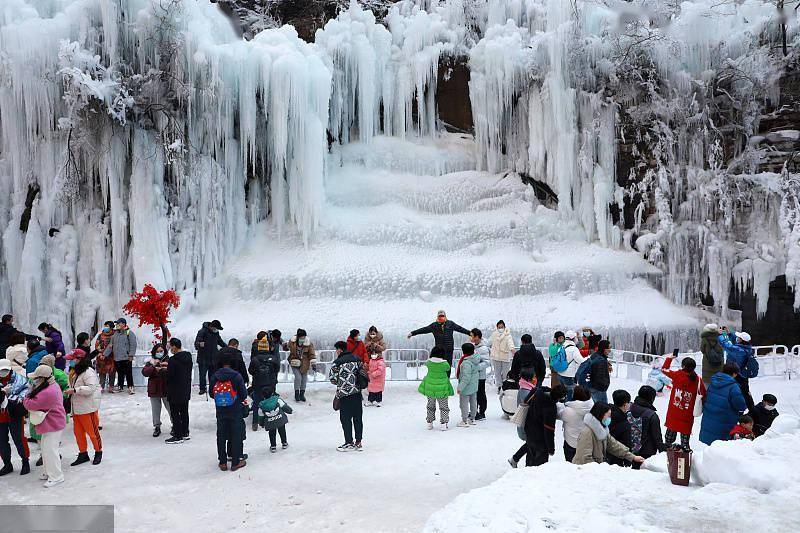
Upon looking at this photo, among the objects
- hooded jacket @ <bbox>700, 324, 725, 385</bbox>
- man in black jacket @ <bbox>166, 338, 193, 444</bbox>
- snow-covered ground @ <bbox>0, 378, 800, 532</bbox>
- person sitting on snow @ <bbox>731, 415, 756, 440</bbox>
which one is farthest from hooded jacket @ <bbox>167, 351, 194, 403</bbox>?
hooded jacket @ <bbox>700, 324, 725, 385</bbox>

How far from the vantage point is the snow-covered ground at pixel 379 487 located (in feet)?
14.1

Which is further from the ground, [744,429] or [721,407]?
[721,407]

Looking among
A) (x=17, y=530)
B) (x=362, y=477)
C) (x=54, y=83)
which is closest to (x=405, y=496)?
(x=362, y=477)

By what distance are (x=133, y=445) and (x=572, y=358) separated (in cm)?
672

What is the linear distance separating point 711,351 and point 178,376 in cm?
784

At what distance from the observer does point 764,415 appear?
665cm

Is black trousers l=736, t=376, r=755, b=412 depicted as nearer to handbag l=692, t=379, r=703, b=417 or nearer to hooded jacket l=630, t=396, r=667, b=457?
handbag l=692, t=379, r=703, b=417

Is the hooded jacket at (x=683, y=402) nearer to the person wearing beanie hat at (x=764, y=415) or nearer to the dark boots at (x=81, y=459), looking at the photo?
the person wearing beanie hat at (x=764, y=415)

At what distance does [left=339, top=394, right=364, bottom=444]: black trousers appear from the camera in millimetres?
7992

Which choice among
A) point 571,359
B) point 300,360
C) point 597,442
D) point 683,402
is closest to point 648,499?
point 597,442

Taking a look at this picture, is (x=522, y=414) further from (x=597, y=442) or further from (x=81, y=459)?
(x=81, y=459)

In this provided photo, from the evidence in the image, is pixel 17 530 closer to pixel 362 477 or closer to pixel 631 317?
pixel 362 477

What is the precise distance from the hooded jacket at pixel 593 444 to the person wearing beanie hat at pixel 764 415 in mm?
2022

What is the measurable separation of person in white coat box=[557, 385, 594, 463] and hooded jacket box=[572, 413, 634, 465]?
34 cm
